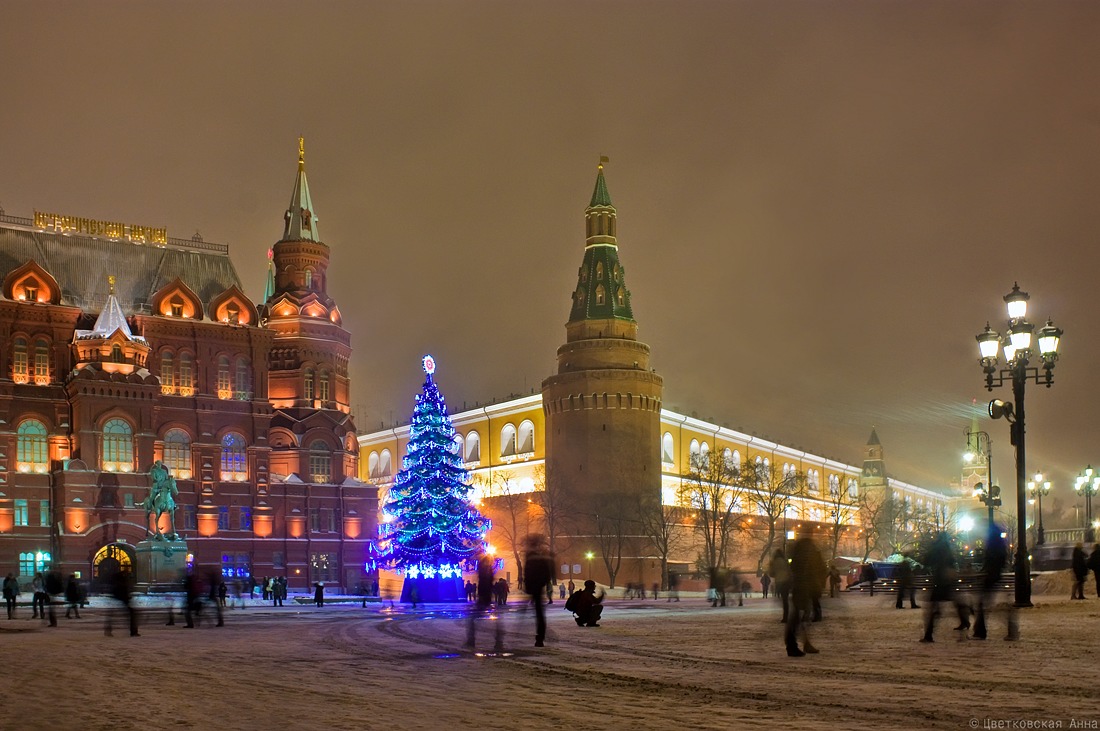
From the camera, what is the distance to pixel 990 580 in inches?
709

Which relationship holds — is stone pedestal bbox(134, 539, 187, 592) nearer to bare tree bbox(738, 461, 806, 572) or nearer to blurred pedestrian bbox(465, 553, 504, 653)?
blurred pedestrian bbox(465, 553, 504, 653)

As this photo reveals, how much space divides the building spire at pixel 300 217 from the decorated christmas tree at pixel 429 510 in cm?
3316

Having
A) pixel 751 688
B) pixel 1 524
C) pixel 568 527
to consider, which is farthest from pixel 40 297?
pixel 751 688

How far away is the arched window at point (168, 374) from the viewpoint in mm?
72562

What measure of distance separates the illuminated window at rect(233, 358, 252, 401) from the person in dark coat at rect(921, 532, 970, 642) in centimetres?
6123

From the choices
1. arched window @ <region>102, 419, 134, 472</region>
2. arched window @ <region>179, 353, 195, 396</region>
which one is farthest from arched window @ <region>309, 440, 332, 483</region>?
arched window @ <region>102, 419, 134, 472</region>

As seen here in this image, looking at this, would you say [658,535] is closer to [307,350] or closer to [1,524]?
[307,350]

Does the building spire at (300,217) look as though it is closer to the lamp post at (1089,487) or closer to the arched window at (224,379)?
the arched window at (224,379)

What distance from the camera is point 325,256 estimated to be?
3322 inches

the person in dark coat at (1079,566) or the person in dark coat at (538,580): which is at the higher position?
the person in dark coat at (538,580)

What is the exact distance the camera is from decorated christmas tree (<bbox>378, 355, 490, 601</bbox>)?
53844 mm

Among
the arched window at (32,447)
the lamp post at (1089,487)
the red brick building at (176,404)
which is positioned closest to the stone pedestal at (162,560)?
the red brick building at (176,404)

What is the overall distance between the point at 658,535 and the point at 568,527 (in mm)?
7655

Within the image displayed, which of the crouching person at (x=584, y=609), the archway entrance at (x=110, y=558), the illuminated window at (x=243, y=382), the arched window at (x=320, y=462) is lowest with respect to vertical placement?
the archway entrance at (x=110, y=558)
